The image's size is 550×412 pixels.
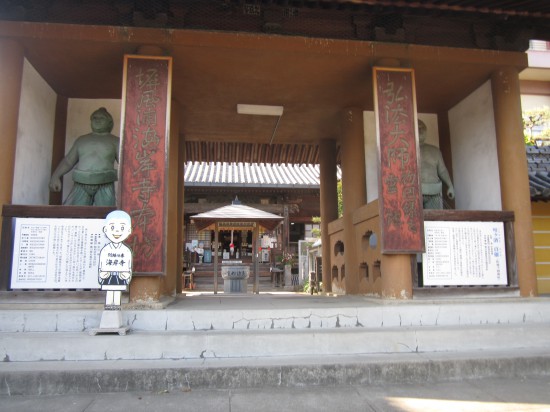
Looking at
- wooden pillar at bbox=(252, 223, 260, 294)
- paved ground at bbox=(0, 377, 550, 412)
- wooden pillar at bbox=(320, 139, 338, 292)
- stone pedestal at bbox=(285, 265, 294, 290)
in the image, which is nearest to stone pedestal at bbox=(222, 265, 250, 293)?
→ wooden pillar at bbox=(252, 223, 260, 294)

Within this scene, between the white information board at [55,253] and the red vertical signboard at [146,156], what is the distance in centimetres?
57

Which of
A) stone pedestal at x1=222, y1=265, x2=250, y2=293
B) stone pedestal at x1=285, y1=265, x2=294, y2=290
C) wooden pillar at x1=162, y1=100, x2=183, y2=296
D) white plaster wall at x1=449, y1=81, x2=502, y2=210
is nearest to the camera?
white plaster wall at x1=449, y1=81, x2=502, y2=210

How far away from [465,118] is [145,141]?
211 inches

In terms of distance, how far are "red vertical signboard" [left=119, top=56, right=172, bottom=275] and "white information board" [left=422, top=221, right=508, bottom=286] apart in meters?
3.56

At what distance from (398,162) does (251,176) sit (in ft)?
49.9

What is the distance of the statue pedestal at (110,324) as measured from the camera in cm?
462

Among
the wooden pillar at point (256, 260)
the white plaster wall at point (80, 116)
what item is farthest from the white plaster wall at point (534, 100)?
the white plaster wall at point (80, 116)

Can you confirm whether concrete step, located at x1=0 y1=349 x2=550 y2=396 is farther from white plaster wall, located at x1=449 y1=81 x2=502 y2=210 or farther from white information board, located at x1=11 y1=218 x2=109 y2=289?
white plaster wall, located at x1=449 y1=81 x2=502 y2=210

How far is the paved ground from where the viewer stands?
363 centimetres

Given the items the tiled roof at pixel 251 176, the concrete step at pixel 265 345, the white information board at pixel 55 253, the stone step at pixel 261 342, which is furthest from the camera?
the tiled roof at pixel 251 176

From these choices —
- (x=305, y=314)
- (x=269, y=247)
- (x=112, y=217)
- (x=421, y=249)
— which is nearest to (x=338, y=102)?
(x=421, y=249)

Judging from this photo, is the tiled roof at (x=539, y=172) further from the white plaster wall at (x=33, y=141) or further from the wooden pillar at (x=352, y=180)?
the white plaster wall at (x=33, y=141)

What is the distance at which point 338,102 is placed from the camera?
7.79 metres

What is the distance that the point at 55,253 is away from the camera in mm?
5414
